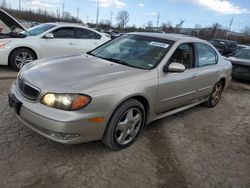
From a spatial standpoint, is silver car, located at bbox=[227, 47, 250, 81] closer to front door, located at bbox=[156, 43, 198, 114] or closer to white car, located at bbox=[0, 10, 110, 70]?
white car, located at bbox=[0, 10, 110, 70]

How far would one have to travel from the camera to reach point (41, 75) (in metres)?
3.37

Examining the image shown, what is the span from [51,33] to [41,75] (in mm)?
4889

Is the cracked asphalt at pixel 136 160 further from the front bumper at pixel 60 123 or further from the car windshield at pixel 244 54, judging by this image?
the car windshield at pixel 244 54

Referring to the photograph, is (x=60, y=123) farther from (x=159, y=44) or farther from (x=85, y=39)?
(x=85, y=39)

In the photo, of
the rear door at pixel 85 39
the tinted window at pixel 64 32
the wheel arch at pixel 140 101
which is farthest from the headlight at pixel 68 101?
the rear door at pixel 85 39

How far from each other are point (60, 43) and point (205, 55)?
4672 millimetres

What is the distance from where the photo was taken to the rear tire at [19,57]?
726 centimetres

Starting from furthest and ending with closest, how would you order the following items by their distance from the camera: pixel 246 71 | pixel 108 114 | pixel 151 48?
pixel 246 71
pixel 151 48
pixel 108 114

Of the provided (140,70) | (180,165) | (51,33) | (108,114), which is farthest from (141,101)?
(51,33)

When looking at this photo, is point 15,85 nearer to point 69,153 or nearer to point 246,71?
point 69,153

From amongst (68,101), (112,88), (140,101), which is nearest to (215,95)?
(140,101)

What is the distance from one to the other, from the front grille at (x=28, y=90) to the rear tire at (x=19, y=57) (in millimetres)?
4179

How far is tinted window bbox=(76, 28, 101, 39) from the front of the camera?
849 cm

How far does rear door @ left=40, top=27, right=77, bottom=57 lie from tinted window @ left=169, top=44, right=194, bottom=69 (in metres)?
4.66
